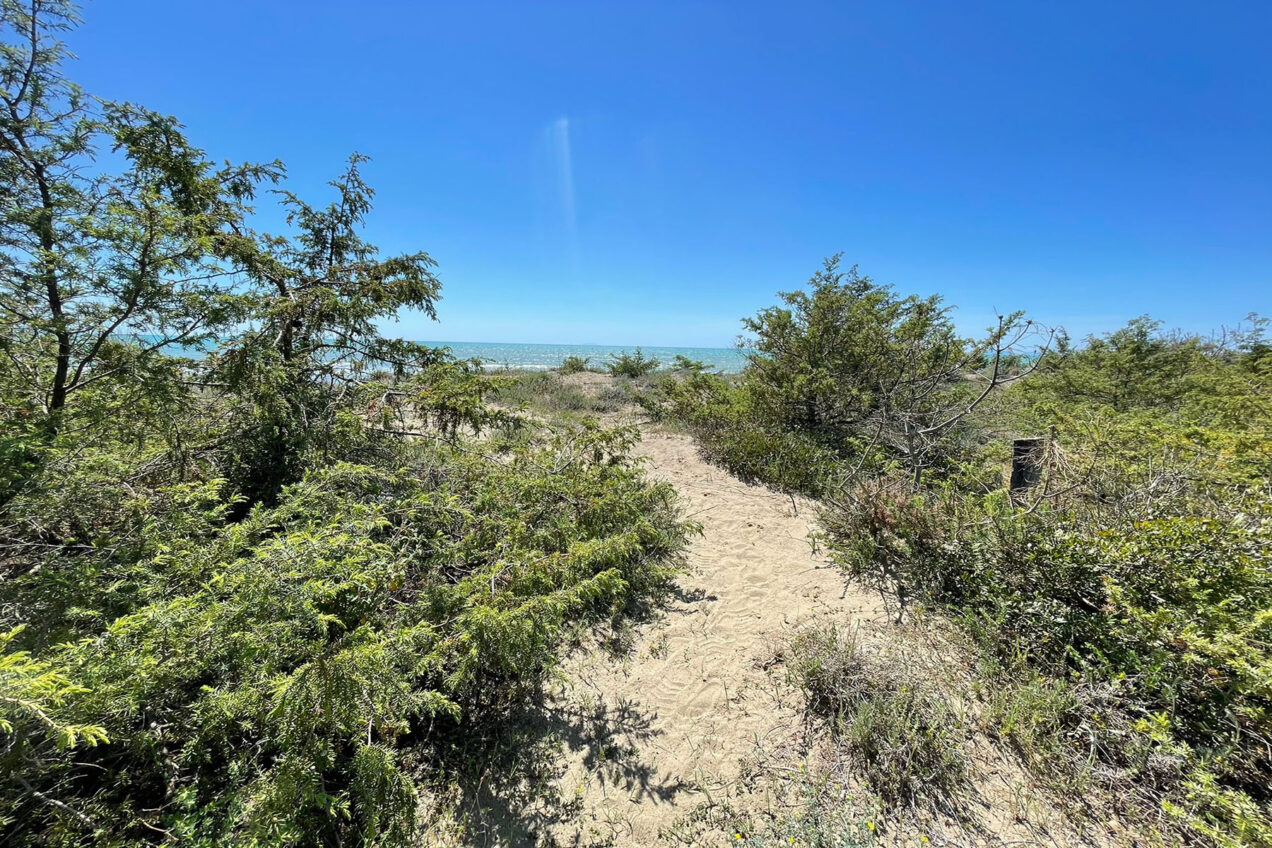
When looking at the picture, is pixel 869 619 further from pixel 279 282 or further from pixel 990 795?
pixel 279 282

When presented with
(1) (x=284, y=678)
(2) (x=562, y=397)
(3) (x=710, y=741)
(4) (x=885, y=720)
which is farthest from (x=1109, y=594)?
(2) (x=562, y=397)

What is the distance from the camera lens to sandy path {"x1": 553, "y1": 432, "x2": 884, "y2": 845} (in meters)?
2.49

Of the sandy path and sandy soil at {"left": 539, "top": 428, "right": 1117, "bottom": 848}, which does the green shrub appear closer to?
sandy soil at {"left": 539, "top": 428, "right": 1117, "bottom": 848}

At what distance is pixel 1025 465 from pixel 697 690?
4182mm

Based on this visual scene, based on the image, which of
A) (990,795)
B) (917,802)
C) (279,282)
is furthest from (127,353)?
(990,795)

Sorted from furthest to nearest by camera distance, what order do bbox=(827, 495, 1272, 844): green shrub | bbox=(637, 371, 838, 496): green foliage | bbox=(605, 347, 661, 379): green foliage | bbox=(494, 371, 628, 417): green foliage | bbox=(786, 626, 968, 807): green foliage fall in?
1. bbox=(605, 347, 661, 379): green foliage
2. bbox=(494, 371, 628, 417): green foliage
3. bbox=(637, 371, 838, 496): green foliage
4. bbox=(786, 626, 968, 807): green foliage
5. bbox=(827, 495, 1272, 844): green shrub

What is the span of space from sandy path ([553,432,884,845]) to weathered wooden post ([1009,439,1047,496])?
84.5 inches

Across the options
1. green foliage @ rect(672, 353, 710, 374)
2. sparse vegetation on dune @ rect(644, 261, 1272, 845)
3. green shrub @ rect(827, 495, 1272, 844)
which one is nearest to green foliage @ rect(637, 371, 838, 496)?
sparse vegetation on dune @ rect(644, 261, 1272, 845)

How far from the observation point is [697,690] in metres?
3.24

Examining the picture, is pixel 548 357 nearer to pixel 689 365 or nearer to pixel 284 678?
pixel 689 365

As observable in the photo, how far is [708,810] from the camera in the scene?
2408 mm

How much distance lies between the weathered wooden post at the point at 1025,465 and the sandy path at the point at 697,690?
215 cm

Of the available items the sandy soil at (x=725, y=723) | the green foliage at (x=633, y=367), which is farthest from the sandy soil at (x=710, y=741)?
the green foliage at (x=633, y=367)

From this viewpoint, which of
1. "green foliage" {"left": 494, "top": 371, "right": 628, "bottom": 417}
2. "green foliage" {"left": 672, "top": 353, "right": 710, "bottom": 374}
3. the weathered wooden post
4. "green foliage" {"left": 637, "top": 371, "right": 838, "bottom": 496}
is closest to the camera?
the weathered wooden post
